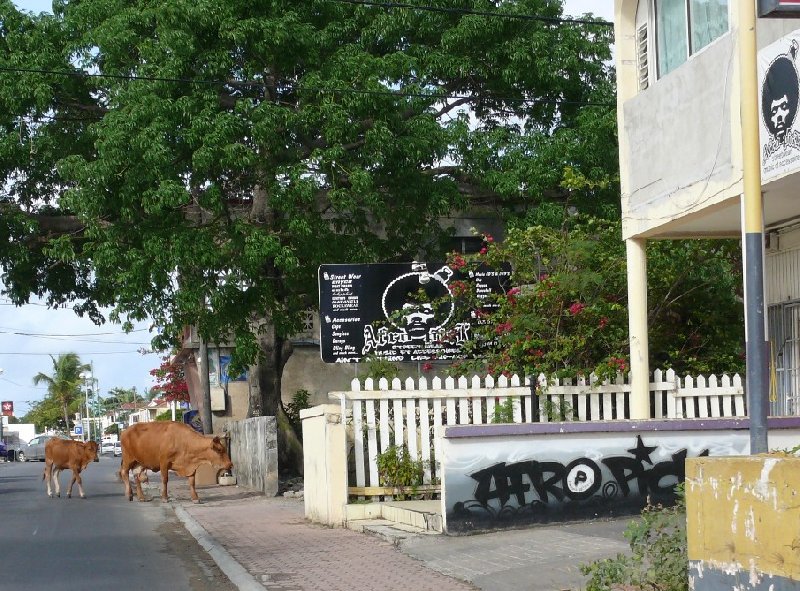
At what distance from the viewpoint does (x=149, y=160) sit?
67.2 ft

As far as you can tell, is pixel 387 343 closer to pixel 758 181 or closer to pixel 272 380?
pixel 272 380

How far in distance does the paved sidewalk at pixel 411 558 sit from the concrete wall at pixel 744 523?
6.09ft

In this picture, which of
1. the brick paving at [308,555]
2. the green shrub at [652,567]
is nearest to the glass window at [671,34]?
the brick paving at [308,555]

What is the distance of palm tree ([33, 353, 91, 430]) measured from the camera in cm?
11119

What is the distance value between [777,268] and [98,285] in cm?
1630

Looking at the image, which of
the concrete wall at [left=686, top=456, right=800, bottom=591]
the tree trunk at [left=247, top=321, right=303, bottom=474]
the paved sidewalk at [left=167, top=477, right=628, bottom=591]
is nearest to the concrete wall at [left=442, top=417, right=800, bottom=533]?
the paved sidewalk at [left=167, top=477, right=628, bottom=591]

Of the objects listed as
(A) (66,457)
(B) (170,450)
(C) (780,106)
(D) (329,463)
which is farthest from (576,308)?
(A) (66,457)

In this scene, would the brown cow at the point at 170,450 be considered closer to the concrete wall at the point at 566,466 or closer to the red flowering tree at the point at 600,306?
the red flowering tree at the point at 600,306

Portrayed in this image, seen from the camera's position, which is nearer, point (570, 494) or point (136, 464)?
point (570, 494)

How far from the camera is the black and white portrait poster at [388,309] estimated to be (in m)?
19.3

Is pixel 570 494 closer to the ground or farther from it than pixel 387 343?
closer to the ground

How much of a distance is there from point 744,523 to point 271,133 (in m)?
15.1

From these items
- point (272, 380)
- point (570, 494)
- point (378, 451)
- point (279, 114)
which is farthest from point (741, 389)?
point (272, 380)

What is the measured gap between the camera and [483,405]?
1505cm
